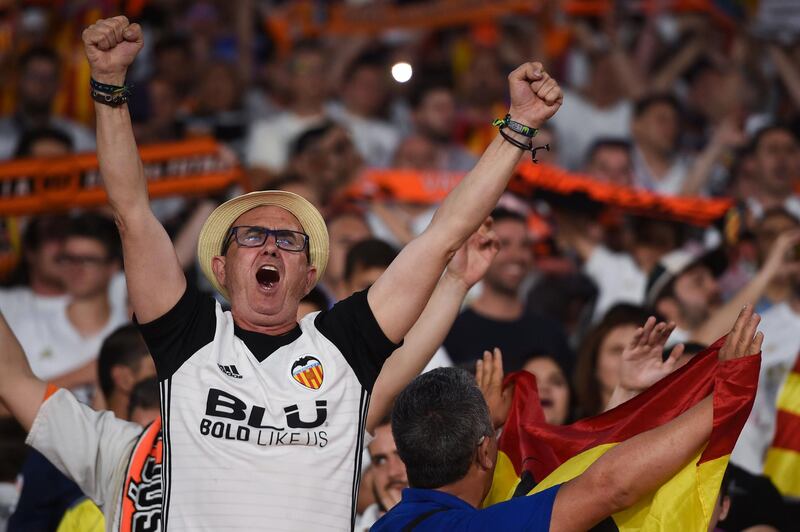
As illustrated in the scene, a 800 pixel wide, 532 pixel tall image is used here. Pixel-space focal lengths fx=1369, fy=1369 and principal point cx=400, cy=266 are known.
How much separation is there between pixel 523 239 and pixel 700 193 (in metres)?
2.59

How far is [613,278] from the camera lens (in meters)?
8.58

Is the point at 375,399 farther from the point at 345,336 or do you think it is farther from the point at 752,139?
the point at 752,139

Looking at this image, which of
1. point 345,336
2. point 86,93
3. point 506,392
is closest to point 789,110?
point 86,93

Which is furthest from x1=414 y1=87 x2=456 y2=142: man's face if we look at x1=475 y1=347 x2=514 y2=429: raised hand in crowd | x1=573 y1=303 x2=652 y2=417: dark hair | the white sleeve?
the white sleeve

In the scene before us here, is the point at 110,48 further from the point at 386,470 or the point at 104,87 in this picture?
the point at 386,470

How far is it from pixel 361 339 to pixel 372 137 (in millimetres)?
6584

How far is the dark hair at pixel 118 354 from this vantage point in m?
5.89

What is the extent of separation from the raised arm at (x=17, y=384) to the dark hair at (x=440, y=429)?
1383 mm

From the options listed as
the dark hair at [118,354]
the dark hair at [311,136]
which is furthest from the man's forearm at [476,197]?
the dark hair at [311,136]

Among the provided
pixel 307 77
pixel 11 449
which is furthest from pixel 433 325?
pixel 307 77

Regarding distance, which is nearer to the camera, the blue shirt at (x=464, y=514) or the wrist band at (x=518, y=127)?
the blue shirt at (x=464, y=514)

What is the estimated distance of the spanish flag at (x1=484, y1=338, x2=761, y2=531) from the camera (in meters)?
3.79

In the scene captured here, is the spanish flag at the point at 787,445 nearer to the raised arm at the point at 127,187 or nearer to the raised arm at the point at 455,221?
the raised arm at the point at 455,221

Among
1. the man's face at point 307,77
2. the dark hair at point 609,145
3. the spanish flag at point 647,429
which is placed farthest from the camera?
the man's face at point 307,77
